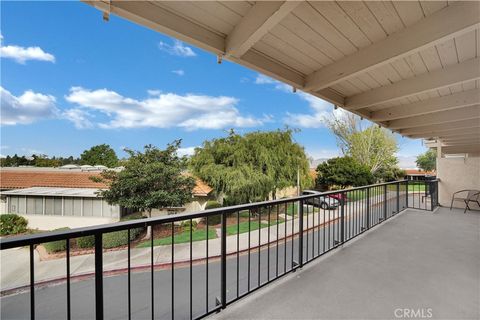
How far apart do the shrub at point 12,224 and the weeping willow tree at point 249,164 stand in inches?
305

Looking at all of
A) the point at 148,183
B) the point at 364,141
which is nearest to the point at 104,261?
the point at 148,183

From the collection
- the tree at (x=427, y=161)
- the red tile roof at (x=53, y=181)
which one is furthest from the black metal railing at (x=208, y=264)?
the tree at (x=427, y=161)

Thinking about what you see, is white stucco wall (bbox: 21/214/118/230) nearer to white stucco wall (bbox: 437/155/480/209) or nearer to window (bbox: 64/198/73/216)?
window (bbox: 64/198/73/216)

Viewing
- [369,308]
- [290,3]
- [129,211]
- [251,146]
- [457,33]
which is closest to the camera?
[290,3]

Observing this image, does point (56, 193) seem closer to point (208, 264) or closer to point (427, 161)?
point (208, 264)

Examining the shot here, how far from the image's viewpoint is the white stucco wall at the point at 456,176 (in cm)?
564

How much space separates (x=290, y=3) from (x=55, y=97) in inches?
1848

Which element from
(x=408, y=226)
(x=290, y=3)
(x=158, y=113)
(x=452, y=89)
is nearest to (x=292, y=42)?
(x=290, y=3)

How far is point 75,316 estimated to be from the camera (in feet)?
11.8

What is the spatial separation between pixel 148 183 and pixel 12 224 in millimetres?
6272

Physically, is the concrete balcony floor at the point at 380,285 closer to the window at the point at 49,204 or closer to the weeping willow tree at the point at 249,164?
the weeping willow tree at the point at 249,164

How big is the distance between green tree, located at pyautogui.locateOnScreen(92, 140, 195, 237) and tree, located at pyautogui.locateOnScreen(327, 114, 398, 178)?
15.4 m

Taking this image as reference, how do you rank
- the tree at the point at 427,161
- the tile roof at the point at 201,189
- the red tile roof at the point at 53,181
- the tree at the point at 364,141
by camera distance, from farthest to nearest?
the tree at the point at 427,161, the tree at the point at 364,141, the red tile roof at the point at 53,181, the tile roof at the point at 201,189

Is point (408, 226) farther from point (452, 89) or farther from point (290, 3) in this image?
point (290, 3)
